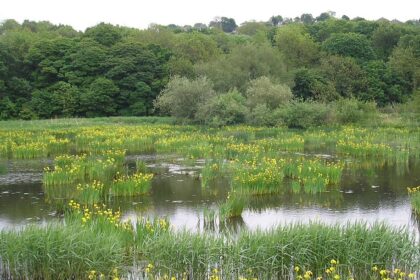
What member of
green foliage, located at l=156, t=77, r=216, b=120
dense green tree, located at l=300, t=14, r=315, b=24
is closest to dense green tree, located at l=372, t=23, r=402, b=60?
green foliage, located at l=156, t=77, r=216, b=120

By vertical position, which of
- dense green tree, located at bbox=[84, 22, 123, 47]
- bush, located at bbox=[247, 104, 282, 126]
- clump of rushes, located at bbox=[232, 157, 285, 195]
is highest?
dense green tree, located at bbox=[84, 22, 123, 47]

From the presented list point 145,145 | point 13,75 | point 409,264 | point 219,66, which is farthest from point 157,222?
point 13,75

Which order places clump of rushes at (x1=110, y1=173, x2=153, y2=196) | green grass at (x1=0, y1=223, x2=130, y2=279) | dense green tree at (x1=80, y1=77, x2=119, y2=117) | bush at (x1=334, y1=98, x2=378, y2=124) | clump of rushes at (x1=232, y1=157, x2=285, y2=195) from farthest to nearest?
1. dense green tree at (x1=80, y1=77, x2=119, y2=117)
2. bush at (x1=334, y1=98, x2=378, y2=124)
3. clump of rushes at (x1=232, y1=157, x2=285, y2=195)
4. clump of rushes at (x1=110, y1=173, x2=153, y2=196)
5. green grass at (x1=0, y1=223, x2=130, y2=279)

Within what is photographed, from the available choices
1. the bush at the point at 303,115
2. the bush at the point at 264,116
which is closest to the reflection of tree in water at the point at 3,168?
the bush at the point at 264,116

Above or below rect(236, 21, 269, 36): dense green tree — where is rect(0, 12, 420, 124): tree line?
below

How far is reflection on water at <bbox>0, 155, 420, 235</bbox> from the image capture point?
589 inches

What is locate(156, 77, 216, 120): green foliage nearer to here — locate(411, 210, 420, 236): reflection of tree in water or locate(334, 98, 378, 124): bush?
locate(334, 98, 378, 124): bush

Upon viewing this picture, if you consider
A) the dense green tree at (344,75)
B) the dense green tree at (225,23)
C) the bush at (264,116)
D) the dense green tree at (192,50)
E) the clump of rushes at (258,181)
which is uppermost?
the dense green tree at (225,23)

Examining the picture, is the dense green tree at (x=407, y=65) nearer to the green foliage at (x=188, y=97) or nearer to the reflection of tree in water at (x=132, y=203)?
the green foliage at (x=188, y=97)

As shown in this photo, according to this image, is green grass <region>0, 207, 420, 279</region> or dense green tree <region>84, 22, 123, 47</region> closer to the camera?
green grass <region>0, 207, 420, 279</region>

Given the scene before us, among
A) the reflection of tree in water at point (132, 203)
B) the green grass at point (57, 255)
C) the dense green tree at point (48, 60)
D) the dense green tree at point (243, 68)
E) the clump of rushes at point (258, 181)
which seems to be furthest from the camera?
the dense green tree at point (48, 60)

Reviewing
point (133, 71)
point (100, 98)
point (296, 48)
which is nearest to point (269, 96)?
point (100, 98)

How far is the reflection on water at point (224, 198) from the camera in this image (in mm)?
14953

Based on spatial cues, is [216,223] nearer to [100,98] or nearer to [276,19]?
[100,98]
